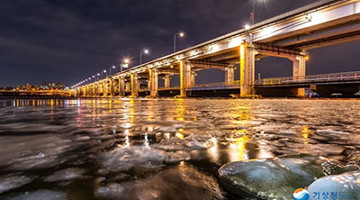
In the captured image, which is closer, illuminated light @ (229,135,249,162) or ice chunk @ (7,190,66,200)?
ice chunk @ (7,190,66,200)

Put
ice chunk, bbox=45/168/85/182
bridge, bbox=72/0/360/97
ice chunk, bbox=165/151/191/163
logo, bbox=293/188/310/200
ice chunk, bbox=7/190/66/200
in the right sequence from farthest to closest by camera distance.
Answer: bridge, bbox=72/0/360/97 < ice chunk, bbox=165/151/191/163 < ice chunk, bbox=45/168/85/182 < ice chunk, bbox=7/190/66/200 < logo, bbox=293/188/310/200

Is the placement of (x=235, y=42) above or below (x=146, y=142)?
above

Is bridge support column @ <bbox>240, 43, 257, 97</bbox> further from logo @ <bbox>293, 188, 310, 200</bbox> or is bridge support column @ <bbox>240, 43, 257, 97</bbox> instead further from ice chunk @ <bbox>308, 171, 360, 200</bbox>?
logo @ <bbox>293, 188, 310, 200</bbox>

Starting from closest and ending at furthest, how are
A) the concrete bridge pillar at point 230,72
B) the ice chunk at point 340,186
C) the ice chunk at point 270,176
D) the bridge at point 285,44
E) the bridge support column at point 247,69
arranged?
the ice chunk at point 340,186 < the ice chunk at point 270,176 < the bridge at point 285,44 < the bridge support column at point 247,69 < the concrete bridge pillar at point 230,72

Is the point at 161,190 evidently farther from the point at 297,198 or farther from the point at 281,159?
the point at 281,159

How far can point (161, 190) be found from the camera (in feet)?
4.26

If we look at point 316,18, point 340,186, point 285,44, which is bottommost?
point 340,186

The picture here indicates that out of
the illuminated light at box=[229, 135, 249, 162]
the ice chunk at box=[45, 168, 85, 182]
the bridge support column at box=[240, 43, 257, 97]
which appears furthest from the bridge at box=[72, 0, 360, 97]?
the ice chunk at box=[45, 168, 85, 182]

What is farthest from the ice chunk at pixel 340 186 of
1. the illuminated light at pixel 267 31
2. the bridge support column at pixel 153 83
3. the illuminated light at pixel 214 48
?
the bridge support column at pixel 153 83

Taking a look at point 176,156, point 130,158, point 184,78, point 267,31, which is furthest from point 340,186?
point 184,78

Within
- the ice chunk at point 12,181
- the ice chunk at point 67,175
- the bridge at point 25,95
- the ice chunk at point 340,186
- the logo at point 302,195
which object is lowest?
the ice chunk at point 67,175

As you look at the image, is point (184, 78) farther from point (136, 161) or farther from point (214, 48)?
point (136, 161)

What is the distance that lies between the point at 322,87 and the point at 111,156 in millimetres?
25744

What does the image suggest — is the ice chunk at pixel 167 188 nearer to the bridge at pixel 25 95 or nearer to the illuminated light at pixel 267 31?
the illuminated light at pixel 267 31
